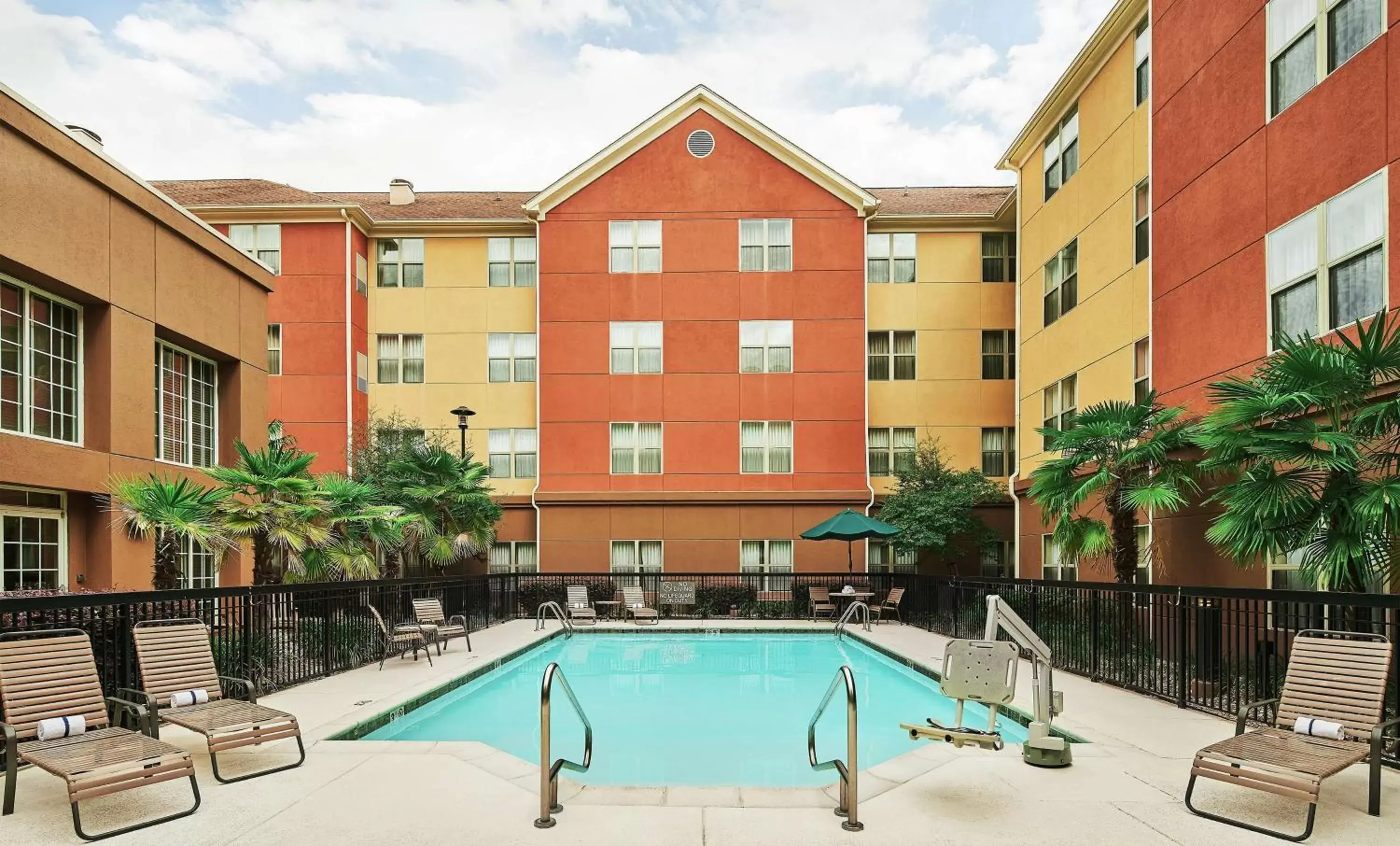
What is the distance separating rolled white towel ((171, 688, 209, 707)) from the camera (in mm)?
6562

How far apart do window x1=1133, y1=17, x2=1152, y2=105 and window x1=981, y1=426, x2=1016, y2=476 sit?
433 inches

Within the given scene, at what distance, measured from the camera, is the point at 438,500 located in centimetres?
1978

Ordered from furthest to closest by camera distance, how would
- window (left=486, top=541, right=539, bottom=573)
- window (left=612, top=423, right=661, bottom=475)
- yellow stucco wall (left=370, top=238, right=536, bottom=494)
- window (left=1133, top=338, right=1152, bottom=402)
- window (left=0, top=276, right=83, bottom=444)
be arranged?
yellow stucco wall (left=370, top=238, right=536, bottom=494), window (left=486, top=541, right=539, bottom=573), window (left=612, top=423, right=661, bottom=475), window (left=1133, top=338, right=1152, bottom=402), window (left=0, top=276, right=83, bottom=444)

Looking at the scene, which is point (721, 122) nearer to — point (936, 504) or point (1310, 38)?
point (936, 504)

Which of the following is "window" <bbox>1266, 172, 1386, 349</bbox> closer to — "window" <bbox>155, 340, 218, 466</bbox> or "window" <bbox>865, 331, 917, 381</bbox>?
"window" <bbox>865, 331, 917, 381</bbox>

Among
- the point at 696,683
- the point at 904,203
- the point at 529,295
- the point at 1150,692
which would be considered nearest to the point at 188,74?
the point at 529,295

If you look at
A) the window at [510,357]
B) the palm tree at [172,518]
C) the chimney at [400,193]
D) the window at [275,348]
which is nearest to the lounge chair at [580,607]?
the window at [510,357]

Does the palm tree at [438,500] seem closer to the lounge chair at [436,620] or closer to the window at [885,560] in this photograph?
the lounge chair at [436,620]

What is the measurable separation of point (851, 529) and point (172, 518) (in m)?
13.1

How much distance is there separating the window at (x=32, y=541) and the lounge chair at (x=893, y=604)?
14321 millimetres

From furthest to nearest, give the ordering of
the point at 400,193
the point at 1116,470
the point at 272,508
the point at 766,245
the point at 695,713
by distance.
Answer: the point at 400,193
the point at 766,245
the point at 1116,470
the point at 272,508
the point at 695,713

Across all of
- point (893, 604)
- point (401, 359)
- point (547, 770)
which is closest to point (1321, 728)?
point (547, 770)

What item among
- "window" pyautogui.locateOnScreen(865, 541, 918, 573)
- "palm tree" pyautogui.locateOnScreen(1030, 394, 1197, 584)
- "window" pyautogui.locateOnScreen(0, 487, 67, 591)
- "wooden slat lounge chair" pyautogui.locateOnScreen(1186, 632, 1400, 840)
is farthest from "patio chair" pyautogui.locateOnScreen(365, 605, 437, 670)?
"window" pyautogui.locateOnScreen(865, 541, 918, 573)

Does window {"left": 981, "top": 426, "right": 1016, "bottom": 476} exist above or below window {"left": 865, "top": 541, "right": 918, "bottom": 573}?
above
